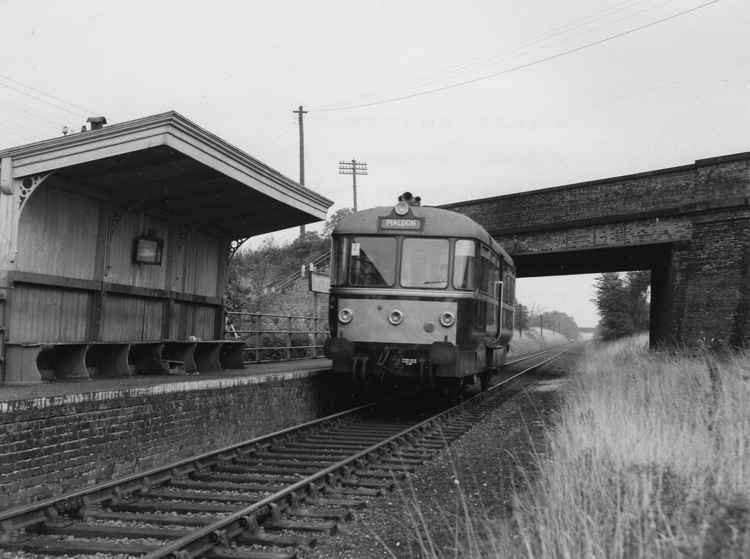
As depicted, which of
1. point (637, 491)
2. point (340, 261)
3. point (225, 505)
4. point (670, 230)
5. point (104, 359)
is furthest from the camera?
point (670, 230)

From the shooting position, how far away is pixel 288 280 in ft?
113

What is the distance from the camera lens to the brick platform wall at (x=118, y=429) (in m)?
5.96

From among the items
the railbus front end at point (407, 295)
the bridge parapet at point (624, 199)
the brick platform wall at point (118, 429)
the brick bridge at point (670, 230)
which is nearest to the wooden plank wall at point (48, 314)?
the brick platform wall at point (118, 429)

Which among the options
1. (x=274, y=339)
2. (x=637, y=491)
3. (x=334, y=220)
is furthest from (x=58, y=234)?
(x=334, y=220)

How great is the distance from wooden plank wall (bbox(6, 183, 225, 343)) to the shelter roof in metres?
0.27

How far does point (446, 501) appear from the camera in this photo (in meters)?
6.46

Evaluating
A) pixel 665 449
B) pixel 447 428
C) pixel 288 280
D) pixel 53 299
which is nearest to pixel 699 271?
pixel 447 428

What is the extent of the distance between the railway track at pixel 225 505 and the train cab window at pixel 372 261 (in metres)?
2.90

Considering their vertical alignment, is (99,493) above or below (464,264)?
below

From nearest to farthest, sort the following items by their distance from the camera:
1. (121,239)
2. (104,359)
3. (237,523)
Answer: (237,523) → (104,359) → (121,239)

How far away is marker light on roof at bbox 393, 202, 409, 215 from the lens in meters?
11.5

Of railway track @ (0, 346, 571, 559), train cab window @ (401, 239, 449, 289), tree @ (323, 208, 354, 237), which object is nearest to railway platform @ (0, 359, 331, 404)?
railway track @ (0, 346, 571, 559)

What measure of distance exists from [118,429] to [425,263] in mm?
5527

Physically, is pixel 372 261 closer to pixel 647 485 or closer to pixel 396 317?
pixel 396 317
